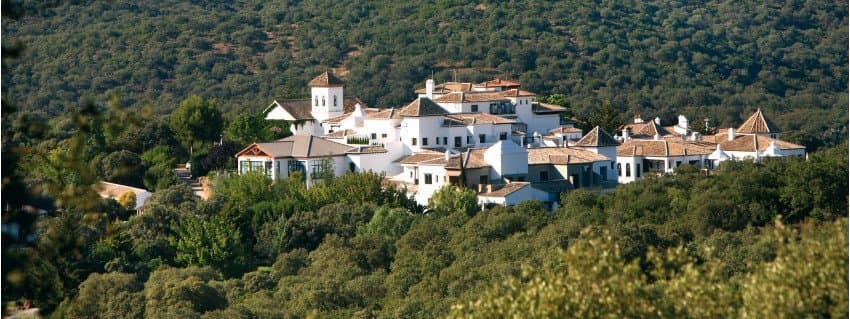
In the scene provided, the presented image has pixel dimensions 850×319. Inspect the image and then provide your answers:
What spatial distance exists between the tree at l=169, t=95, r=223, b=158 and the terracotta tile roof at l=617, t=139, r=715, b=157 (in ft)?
40.1

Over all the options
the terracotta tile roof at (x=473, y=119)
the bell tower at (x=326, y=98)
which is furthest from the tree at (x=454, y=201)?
the bell tower at (x=326, y=98)

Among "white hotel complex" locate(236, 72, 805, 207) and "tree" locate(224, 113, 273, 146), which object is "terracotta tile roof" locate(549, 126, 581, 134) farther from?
"tree" locate(224, 113, 273, 146)

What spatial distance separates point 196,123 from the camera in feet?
168

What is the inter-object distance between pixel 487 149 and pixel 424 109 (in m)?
3.06

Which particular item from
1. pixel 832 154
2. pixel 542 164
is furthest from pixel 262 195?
pixel 832 154

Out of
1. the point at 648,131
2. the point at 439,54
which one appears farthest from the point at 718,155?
the point at 439,54

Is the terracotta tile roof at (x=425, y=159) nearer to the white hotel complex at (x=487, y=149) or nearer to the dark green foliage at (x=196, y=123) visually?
the white hotel complex at (x=487, y=149)

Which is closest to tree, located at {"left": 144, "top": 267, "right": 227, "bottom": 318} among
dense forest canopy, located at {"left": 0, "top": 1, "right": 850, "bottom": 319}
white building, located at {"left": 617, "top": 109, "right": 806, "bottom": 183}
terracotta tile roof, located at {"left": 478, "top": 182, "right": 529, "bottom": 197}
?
dense forest canopy, located at {"left": 0, "top": 1, "right": 850, "bottom": 319}

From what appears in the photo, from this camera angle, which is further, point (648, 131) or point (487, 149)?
point (648, 131)

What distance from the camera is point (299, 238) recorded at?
41531mm

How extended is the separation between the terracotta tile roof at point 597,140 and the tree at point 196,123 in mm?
11285

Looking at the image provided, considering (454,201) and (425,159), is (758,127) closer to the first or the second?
(425,159)

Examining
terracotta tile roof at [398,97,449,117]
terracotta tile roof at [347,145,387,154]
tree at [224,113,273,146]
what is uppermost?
terracotta tile roof at [398,97,449,117]

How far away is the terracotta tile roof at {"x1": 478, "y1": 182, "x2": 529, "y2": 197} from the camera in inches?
1668
